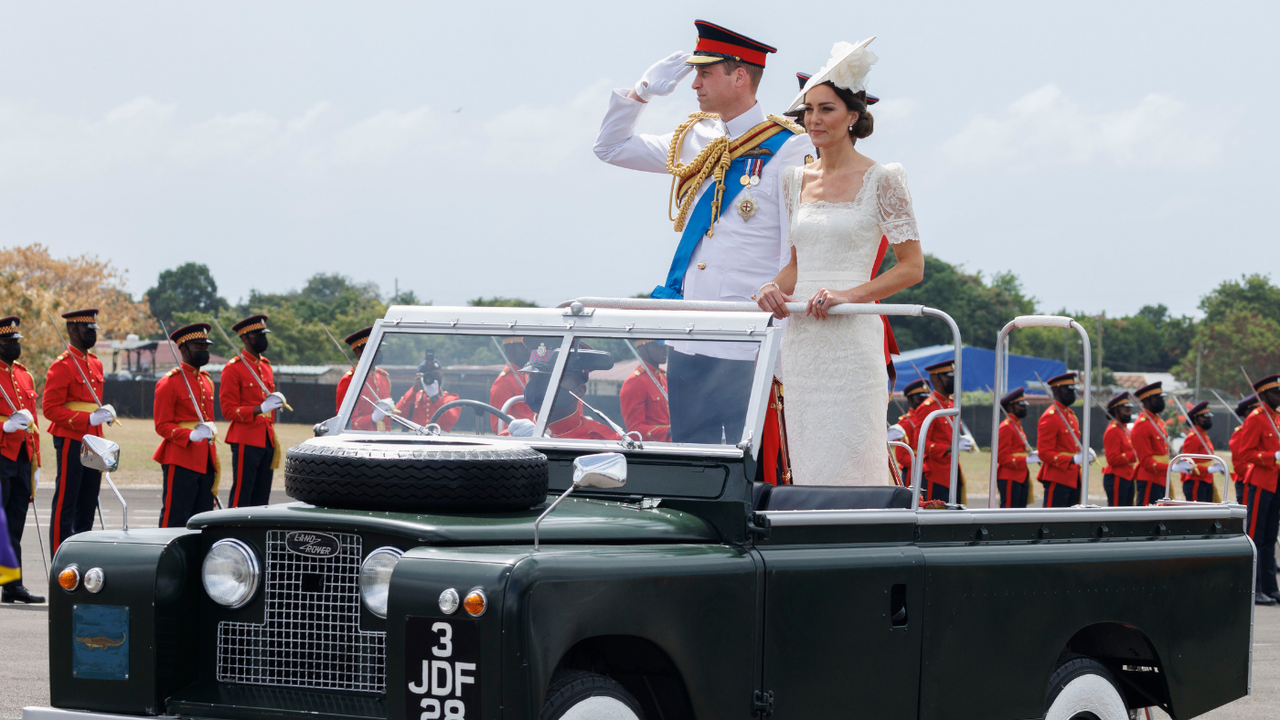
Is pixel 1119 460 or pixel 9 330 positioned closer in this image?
pixel 9 330

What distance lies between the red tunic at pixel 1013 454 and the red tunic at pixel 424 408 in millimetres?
12613

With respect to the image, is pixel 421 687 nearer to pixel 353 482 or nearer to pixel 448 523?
pixel 448 523

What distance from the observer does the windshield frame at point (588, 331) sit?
15.5ft

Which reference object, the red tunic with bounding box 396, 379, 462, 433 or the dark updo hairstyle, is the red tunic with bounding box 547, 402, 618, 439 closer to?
the red tunic with bounding box 396, 379, 462, 433

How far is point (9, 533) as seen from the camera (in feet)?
36.6

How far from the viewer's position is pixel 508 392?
17.0ft

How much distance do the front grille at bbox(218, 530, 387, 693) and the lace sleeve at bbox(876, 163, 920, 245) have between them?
2513 mm

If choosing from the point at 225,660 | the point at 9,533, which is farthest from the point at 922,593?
the point at 9,533

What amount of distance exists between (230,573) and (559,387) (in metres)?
1.30

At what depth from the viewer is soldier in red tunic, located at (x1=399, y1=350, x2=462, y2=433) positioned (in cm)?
518

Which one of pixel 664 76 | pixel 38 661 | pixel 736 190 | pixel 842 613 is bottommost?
pixel 38 661

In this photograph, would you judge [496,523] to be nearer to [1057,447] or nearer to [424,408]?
[424,408]

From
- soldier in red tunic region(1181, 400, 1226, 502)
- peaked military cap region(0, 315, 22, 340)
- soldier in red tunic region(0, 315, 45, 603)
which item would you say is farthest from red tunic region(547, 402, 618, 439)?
soldier in red tunic region(1181, 400, 1226, 502)

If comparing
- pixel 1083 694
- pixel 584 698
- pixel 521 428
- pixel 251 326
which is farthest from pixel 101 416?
pixel 584 698
